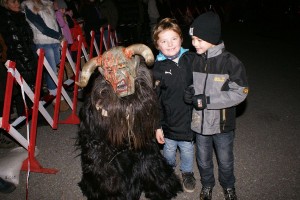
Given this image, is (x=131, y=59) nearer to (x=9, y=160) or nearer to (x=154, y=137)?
(x=154, y=137)

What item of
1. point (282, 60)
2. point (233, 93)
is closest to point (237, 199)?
point (233, 93)

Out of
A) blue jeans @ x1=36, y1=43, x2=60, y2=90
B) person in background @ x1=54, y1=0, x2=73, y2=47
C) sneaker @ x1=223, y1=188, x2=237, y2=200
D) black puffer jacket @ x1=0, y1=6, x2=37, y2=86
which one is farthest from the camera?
person in background @ x1=54, y1=0, x2=73, y2=47

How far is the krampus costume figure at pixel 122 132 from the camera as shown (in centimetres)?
209

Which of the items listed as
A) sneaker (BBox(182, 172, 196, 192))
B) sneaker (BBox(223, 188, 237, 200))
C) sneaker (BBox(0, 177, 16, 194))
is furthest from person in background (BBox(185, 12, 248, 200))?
sneaker (BBox(0, 177, 16, 194))

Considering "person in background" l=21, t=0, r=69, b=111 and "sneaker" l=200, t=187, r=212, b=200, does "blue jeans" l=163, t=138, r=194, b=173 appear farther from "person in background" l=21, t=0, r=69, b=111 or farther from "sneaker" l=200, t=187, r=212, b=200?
"person in background" l=21, t=0, r=69, b=111

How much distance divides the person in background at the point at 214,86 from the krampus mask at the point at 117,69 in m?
0.53

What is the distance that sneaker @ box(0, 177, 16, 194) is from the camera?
10.6ft

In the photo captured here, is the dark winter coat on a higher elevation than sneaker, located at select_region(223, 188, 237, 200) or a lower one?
higher

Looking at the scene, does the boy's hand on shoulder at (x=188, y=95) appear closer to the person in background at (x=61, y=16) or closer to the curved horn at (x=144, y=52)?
the curved horn at (x=144, y=52)

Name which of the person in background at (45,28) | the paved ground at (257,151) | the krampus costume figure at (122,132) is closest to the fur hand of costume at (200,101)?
the krampus costume figure at (122,132)

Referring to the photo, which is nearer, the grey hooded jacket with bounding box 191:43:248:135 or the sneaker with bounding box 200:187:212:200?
the grey hooded jacket with bounding box 191:43:248:135

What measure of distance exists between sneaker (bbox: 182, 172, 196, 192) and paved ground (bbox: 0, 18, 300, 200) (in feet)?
0.24

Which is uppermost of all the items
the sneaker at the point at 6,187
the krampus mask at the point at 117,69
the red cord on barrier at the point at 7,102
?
the krampus mask at the point at 117,69

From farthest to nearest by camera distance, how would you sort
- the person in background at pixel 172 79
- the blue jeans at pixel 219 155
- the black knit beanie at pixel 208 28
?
the blue jeans at pixel 219 155 → the person in background at pixel 172 79 → the black knit beanie at pixel 208 28
